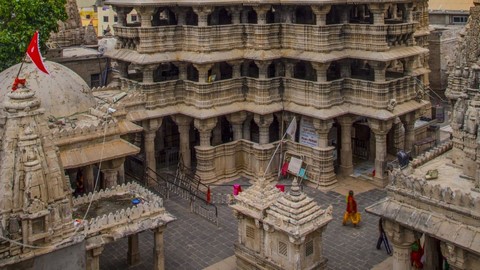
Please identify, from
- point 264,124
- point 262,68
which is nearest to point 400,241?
point 264,124

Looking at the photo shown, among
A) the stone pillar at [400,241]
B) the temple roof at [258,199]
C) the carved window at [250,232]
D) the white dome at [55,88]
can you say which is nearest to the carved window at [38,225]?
the temple roof at [258,199]

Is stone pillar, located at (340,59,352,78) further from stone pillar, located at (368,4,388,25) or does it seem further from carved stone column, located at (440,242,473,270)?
carved stone column, located at (440,242,473,270)

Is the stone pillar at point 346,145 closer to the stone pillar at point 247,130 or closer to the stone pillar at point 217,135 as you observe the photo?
the stone pillar at point 247,130

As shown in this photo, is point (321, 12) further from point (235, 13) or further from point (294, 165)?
point (294, 165)

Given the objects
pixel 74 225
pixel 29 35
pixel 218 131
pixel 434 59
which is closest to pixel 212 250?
pixel 74 225

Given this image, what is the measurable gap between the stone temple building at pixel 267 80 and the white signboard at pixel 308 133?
6cm

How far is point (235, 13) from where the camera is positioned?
30984mm

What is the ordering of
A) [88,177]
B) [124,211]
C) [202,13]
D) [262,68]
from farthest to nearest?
[262,68] < [202,13] < [88,177] < [124,211]

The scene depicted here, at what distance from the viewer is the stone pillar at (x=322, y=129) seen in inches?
1145

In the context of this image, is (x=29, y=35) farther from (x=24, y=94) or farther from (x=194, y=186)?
(x=24, y=94)

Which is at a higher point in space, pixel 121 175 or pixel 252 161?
pixel 121 175

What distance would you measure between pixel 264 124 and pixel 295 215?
41.3 feet

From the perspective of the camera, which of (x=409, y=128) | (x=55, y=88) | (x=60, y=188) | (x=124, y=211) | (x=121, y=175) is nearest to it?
(x=60, y=188)

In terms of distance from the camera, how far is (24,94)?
15625 millimetres
